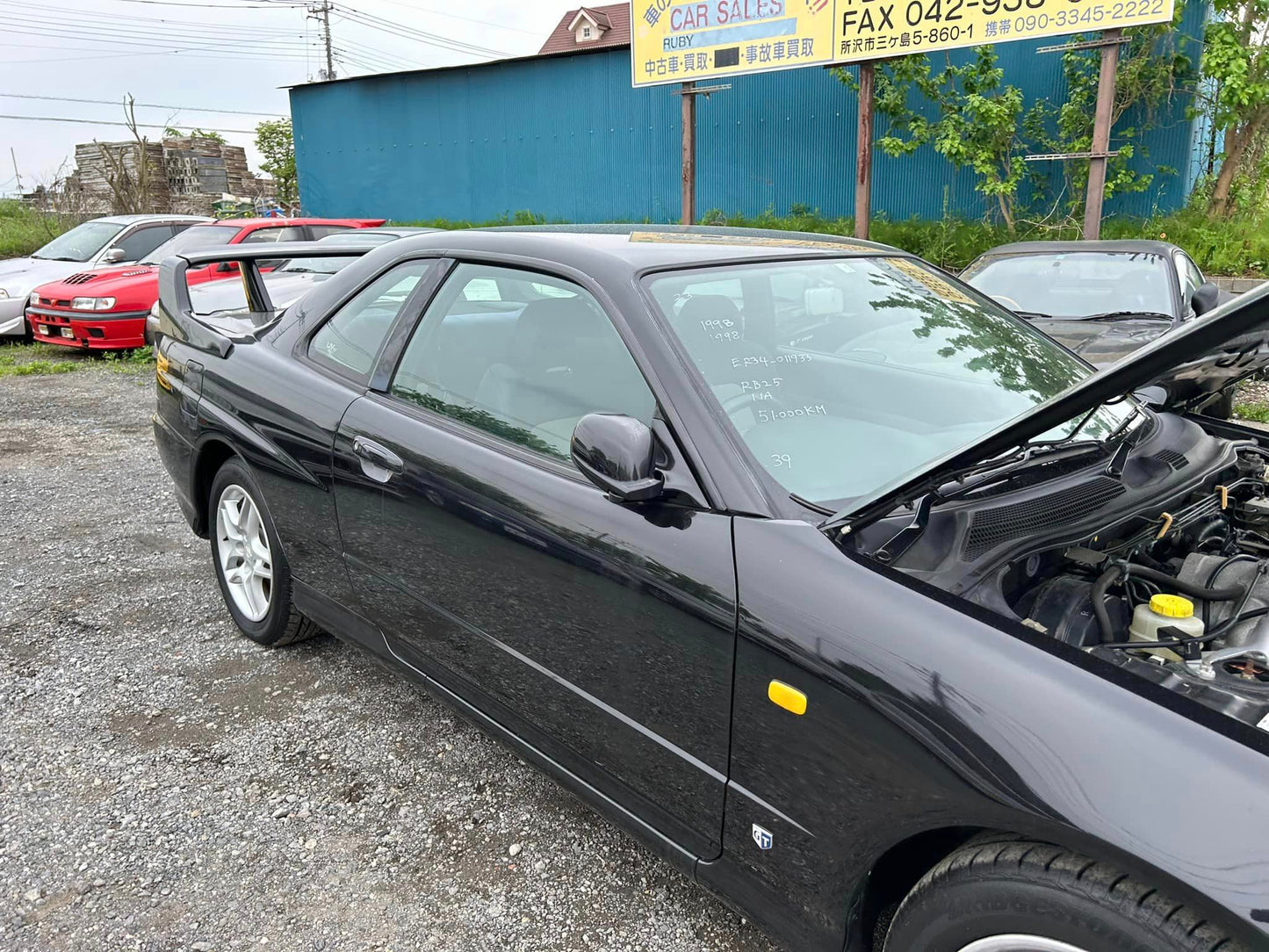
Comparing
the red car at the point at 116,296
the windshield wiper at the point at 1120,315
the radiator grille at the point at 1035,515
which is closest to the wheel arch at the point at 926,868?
the radiator grille at the point at 1035,515

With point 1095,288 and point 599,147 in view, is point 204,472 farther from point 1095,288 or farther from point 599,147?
point 599,147

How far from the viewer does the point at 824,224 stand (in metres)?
14.5

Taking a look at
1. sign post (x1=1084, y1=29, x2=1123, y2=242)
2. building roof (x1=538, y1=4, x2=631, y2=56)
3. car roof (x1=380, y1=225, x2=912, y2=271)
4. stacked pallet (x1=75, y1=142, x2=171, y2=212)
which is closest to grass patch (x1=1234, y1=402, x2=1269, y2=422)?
sign post (x1=1084, y1=29, x2=1123, y2=242)

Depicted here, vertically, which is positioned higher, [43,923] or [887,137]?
[887,137]

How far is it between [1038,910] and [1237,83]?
1183cm

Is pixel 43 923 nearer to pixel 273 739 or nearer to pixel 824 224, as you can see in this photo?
pixel 273 739

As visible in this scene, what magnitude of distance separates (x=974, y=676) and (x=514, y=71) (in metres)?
19.1

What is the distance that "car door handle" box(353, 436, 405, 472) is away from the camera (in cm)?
238

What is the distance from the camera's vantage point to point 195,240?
1001 centimetres

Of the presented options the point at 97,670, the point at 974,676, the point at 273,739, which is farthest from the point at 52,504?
the point at 974,676

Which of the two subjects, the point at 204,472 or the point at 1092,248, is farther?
the point at 1092,248

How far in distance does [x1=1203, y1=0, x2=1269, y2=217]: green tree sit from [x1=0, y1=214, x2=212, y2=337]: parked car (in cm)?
1191

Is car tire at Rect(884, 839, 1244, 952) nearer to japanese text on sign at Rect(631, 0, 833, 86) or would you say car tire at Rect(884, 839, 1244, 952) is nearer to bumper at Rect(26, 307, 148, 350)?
bumper at Rect(26, 307, 148, 350)

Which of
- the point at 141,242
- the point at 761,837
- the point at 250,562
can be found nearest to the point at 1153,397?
the point at 761,837
